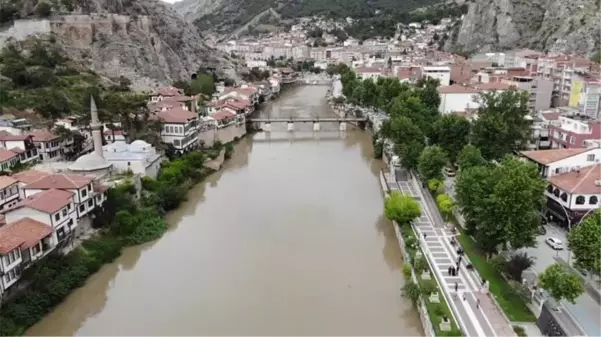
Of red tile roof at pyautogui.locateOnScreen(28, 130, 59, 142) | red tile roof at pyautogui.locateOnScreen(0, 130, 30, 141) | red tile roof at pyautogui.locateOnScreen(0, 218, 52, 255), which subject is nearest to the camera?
red tile roof at pyautogui.locateOnScreen(0, 218, 52, 255)

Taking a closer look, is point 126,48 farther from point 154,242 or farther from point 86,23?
point 154,242

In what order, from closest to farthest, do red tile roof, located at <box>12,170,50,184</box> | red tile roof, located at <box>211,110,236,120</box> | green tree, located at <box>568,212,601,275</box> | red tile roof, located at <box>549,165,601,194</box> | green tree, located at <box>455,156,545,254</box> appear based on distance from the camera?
green tree, located at <box>568,212,601,275</box> → green tree, located at <box>455,156,545,254</box> → red tile roof, located at <box>549,165,601,194</box> → red tile roof, located at <box>12,170,50,184</box> → red tile roof, located at <box>211,110,236,120</box>

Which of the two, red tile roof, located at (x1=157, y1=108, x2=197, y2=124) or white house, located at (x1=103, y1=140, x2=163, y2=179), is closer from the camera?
white house, located at (x1=103, y1=140, x2=163, y2=179)

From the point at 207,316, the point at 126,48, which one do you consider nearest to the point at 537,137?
the point at 207,316

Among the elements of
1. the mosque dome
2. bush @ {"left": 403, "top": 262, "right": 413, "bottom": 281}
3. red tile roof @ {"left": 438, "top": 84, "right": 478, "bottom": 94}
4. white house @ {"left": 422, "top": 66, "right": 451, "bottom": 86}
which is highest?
white house @ {"left": 422, "top": 66, "right": 451, "bottom": 86}

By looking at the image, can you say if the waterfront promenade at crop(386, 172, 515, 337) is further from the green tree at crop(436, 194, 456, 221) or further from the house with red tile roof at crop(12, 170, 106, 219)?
the house with red tile roof at crop(12, 170, 106, 219)

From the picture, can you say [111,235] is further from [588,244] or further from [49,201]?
[588,244]

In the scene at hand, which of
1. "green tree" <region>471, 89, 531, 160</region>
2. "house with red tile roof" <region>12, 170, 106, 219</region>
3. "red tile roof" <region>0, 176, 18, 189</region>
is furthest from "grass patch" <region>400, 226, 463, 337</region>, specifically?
"red tile roof" <region>0, 176, 18, 189</region>

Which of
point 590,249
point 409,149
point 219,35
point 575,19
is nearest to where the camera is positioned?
point 590,249

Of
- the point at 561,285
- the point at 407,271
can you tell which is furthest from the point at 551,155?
the point at 561,285
